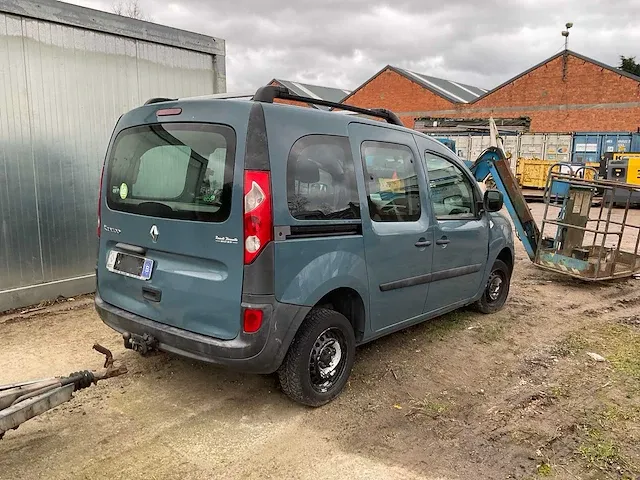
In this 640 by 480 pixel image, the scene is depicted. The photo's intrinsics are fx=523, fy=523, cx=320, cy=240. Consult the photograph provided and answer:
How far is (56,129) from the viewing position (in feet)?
19.4

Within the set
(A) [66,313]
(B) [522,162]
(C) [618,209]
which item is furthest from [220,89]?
(B) [522,162]

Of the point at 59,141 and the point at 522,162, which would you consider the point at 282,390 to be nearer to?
the point at 59,141

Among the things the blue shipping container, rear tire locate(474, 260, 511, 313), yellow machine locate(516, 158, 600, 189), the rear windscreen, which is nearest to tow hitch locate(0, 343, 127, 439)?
the rear windscreen

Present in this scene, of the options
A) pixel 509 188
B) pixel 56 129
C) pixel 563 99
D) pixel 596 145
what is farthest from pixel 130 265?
pixel 563 99

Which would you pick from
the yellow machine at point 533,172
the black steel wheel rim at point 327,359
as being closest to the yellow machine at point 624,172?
the yellow machine at point 533,172

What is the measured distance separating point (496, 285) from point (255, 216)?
12.5ft

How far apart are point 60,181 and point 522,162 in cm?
Answer: 2015

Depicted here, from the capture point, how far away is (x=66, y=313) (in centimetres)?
558

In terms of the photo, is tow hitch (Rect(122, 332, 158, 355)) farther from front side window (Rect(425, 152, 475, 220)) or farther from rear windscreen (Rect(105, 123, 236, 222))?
front side window (Rect(425, 152, 475, 220))

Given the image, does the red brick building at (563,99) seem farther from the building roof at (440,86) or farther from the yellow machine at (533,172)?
the yellow machine at (533,172)

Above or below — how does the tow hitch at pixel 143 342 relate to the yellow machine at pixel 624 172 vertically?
below

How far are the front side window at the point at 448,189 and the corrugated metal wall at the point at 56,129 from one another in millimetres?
4063

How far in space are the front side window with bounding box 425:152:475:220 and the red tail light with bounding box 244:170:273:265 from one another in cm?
194

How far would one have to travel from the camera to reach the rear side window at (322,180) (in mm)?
3279
